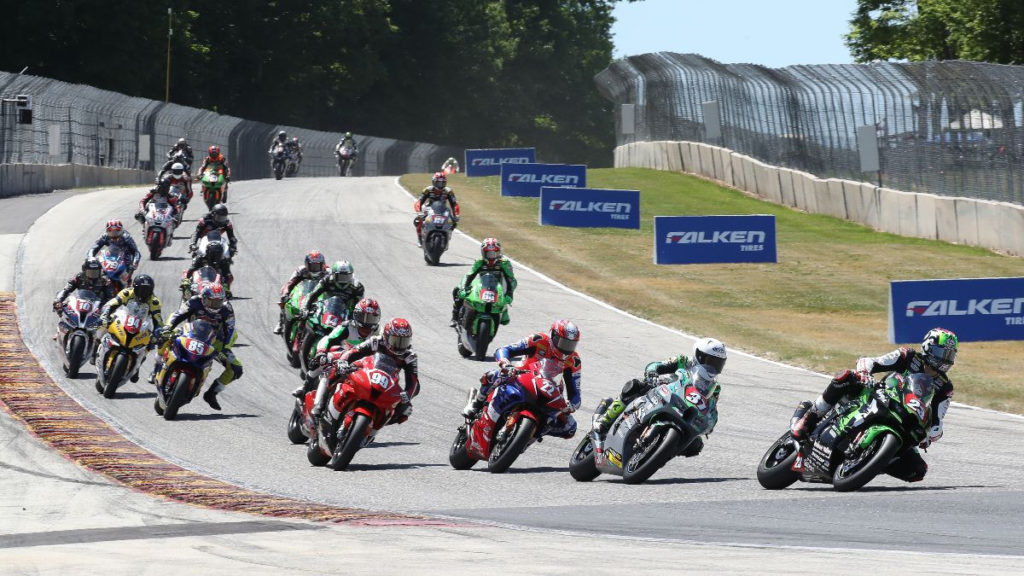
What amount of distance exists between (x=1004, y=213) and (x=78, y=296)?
22606 millimetres

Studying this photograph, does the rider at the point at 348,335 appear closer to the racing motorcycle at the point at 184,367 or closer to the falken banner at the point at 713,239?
the racing motorcycle at the point at 184,367

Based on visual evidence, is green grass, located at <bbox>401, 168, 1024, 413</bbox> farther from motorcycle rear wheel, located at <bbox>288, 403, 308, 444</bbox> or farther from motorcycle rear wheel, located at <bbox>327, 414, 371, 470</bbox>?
motorcycle rear wheel, located at <bbox>327, 414, 371, 470</bbox>

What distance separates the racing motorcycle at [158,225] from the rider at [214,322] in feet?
42.8

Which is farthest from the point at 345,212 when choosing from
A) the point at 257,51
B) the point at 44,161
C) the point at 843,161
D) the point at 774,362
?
the point at 257,51

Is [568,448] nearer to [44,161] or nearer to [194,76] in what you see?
[44,161]

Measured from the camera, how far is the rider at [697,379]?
13.1 m

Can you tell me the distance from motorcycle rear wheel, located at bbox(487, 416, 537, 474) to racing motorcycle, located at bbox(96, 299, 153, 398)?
611cm

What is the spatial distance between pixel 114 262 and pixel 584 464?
11293 mm

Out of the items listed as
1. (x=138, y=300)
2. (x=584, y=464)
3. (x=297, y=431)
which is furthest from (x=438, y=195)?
(x=584, y=464)

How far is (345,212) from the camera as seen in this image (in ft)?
140

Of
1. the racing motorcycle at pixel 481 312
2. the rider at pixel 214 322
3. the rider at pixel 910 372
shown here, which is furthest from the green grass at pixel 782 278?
the rider at pixel 214 322

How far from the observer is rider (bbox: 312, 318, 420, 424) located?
14102 mm

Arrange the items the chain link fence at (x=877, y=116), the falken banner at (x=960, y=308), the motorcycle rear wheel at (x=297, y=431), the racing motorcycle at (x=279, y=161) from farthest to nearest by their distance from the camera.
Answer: the racing motorcycle at (x=279, y=161) → the chain link fence at (x=877, y=116) → the falken banner at (x=960, y=308) → the motorcycle rear wheel at (x=297, y=431)

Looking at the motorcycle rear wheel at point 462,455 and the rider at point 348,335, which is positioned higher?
the rider at point 348,335
